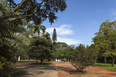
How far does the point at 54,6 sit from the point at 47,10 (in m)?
0.84

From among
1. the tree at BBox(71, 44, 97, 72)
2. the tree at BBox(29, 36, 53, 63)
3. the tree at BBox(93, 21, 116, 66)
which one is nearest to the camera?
the tree at BBox(71, 44, 97, 72)

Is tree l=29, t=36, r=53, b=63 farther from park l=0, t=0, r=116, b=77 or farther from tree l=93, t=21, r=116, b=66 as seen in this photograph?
tree l=93, t=21, r=116, b=66

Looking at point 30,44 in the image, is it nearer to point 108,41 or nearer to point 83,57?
point 83,57

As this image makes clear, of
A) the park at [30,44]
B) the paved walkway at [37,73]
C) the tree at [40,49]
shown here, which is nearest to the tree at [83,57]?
the park at [30,44]

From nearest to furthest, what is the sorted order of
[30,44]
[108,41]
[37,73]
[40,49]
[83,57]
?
[30,44], [83,57], [37,73], [108,41], [40,49]

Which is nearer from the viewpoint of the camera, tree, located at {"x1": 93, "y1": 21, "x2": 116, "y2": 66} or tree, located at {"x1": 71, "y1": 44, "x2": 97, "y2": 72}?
tree, located at {"x1": 71, "y1": 44, "x2": 97, "y2": 72}

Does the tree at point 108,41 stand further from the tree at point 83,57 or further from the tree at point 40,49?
the tree at point 40,49

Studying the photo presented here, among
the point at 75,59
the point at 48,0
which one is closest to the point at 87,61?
the point at 75,59

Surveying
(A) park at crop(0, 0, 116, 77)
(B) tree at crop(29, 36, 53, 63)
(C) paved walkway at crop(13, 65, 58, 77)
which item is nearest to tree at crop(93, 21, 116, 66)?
(A) park at crop(0, 0, 116, 77)

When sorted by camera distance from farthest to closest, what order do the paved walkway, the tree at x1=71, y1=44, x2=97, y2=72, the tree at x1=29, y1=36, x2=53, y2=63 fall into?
the tree at x1=29, y1=36, x2=53, y2=63, the tree at x1=71, y1=44, x2=97, y2=72, the paved walkway

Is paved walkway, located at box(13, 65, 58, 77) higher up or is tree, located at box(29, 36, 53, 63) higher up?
tree, located at box(29, 36, 53, 63)

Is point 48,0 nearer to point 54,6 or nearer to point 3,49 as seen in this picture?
point 54,6

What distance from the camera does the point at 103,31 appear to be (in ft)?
76.2

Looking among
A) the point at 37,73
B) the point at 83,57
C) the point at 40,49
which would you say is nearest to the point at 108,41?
the point at 83,57
